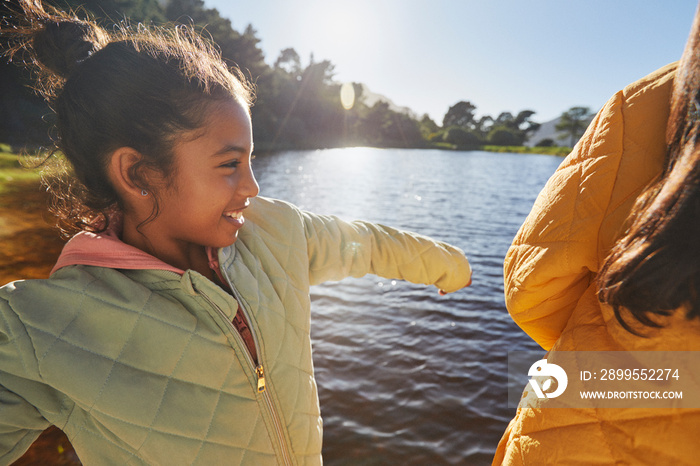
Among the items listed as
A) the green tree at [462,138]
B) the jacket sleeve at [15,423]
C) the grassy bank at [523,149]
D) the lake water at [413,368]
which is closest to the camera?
the jacket sleeve at [15,423]

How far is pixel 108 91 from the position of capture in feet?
3.72

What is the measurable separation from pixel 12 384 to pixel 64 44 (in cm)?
104

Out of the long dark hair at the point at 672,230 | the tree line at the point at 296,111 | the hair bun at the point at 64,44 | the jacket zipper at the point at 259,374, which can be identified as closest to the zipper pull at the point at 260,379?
the jacket zipper at the point at 259,374

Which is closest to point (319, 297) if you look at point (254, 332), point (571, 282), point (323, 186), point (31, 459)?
point (31, 459)

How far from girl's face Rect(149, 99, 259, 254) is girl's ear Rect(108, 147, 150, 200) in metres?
0.08

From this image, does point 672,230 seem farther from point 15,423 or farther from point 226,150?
point 15,423

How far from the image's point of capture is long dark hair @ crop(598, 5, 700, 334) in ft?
1.93

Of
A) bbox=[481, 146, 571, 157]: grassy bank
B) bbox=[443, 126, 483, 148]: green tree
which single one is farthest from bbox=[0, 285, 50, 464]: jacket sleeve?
bbox=[443, 126, 483, 148]: green tree

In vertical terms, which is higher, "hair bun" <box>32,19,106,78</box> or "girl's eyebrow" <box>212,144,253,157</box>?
"hair bun" <box>32,19,106,78</box>

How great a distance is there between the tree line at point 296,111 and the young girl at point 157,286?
18.1 metres

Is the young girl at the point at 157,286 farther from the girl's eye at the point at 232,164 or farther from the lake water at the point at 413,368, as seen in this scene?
the lake water at the point at 413,368

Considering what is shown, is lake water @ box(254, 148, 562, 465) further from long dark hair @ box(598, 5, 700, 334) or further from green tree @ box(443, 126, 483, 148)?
green tree @ box(443, 126, 483, 148)

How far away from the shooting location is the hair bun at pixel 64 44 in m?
1.22

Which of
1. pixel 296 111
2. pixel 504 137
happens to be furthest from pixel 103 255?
pixel 504 137
